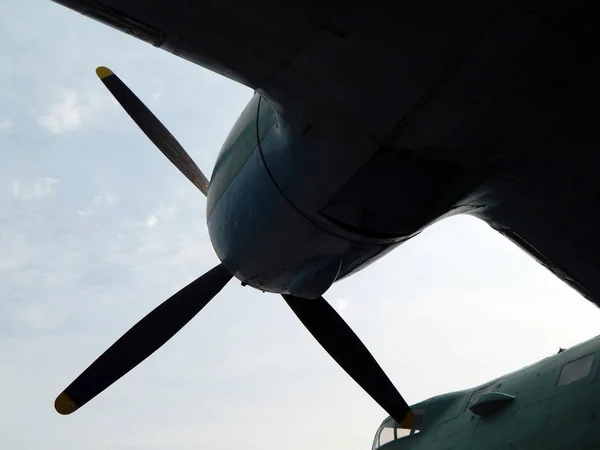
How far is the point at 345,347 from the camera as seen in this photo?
25.8ft

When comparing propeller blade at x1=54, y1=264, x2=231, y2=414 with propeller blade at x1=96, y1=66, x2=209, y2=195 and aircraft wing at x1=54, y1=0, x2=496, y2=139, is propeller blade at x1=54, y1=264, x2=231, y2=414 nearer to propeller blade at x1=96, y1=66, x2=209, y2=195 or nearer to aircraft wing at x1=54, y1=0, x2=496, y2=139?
propeller blade at x1=96, y1=66, x2=209, y2=195

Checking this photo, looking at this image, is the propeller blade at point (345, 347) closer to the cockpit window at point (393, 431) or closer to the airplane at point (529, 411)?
the airplane at point (529, 411)

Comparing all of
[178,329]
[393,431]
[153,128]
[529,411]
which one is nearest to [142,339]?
[178,329]

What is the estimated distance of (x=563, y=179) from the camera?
16.2 ft

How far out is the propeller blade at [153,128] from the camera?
27.0ft

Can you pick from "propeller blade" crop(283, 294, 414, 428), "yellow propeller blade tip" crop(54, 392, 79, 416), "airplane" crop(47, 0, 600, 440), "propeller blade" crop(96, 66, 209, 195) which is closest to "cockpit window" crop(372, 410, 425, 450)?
"propeller blade" crop(283, 294, 414, 428)

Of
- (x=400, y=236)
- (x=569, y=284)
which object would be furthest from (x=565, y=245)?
(x=400, y=236)

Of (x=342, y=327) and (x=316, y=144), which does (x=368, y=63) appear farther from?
(x=342, y=327)

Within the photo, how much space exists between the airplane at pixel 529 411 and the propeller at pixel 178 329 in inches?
58.4

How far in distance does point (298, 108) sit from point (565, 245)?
3.23 metres

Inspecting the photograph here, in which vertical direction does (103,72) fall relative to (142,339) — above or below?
above

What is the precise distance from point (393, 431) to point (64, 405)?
7.04 meters

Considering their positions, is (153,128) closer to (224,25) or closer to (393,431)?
(224,25)

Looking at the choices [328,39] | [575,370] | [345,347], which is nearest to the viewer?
[328,39]
